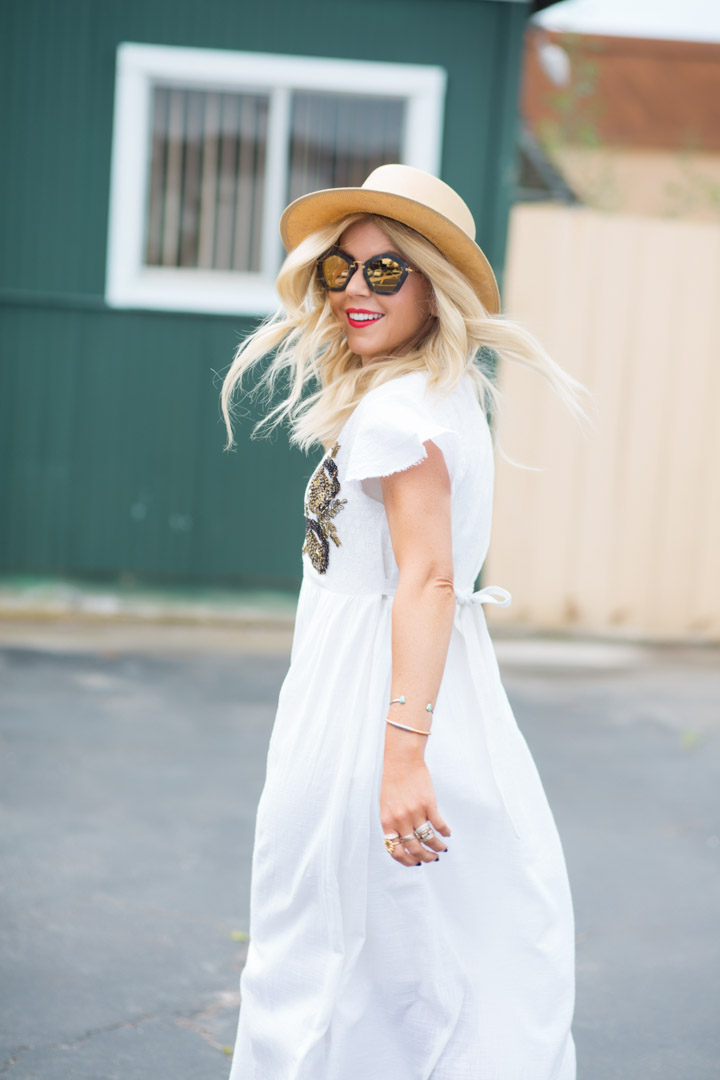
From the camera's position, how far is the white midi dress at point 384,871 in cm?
210

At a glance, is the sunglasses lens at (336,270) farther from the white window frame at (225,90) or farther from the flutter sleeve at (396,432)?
the white window frame at (225,90)

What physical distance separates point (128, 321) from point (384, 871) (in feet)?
19.4

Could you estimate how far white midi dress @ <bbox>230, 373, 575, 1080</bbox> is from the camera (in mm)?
2100

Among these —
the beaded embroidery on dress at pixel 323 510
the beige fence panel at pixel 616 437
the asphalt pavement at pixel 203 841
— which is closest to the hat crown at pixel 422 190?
the beaded embroidery on dress at pixel 323 510

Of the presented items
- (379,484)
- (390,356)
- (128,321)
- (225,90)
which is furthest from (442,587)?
(225,90)

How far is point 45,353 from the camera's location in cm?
754

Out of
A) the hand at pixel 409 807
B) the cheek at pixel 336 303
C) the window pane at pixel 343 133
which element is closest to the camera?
the hand at pixel 409 807

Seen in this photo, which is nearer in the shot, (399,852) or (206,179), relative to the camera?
(399,852)

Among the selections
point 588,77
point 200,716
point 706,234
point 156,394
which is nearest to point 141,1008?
point 200,716

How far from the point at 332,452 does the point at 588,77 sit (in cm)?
1290

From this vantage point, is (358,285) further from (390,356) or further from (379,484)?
(379,484)

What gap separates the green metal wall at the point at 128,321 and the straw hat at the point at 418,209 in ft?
17.3

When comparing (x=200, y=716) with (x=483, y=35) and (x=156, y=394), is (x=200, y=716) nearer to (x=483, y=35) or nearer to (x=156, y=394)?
(x=156, y=394)

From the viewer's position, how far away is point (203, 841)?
4184 millimetres
